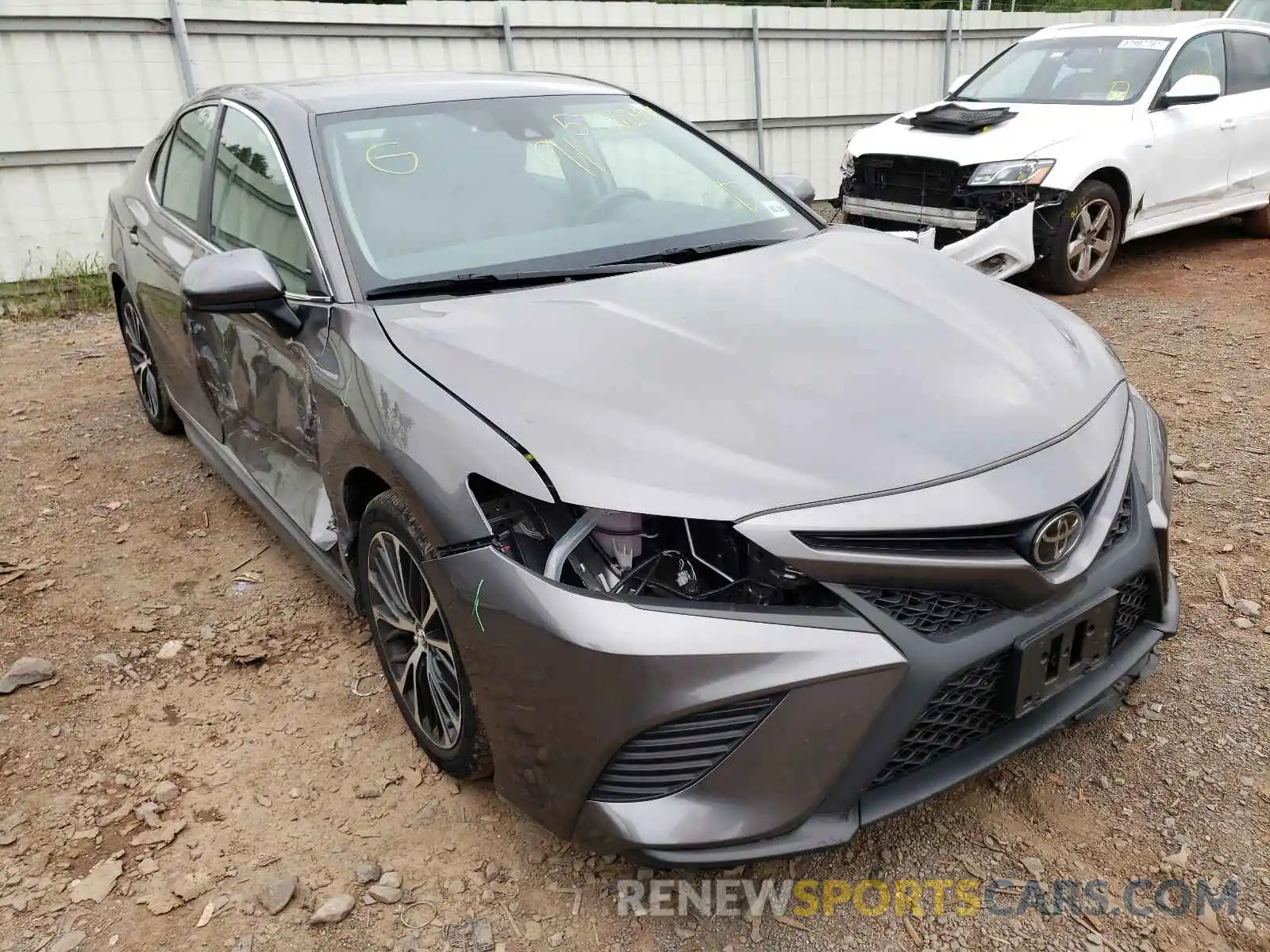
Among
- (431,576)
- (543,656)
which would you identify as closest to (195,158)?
(431,576)

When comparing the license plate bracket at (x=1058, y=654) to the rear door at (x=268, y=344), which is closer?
the license plate bracket at (x=1058, y=654)

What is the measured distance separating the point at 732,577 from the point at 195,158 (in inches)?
113

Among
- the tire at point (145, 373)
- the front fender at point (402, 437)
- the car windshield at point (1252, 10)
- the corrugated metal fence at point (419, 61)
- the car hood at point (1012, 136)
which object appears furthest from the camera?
the car windshield at point (1252, 10)

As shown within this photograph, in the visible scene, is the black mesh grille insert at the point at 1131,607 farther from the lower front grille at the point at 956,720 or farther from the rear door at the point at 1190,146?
the rear door at the point at 1190,146

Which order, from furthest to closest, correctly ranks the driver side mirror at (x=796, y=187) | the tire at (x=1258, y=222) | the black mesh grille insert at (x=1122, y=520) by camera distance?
the tire at (x=1258, y=222) → the driver side mirror at (x=796, y=187) → the black mesh grille insert at (x=1122, y=520)

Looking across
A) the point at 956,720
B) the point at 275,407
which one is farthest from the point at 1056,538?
the point at 275,407

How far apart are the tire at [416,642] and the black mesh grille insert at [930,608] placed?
2.78 ft

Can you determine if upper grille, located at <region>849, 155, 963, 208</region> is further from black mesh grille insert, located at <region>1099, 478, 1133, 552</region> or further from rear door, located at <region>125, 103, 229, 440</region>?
black mesh grille insert, located at <region>1099, 478, 1133, 552</region>

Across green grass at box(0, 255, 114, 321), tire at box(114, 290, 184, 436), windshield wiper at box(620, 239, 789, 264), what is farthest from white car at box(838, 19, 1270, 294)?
green grass at box(0, 255, 114, 321)

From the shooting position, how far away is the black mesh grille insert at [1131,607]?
6.70 feet

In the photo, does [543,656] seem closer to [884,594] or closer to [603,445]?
[603,445]

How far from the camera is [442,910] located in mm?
2047

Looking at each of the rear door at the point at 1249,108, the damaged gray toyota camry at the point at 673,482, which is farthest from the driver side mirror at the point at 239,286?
the rear door at the point at 1249,108

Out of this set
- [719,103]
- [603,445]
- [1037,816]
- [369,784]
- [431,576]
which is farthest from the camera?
[719,103]
